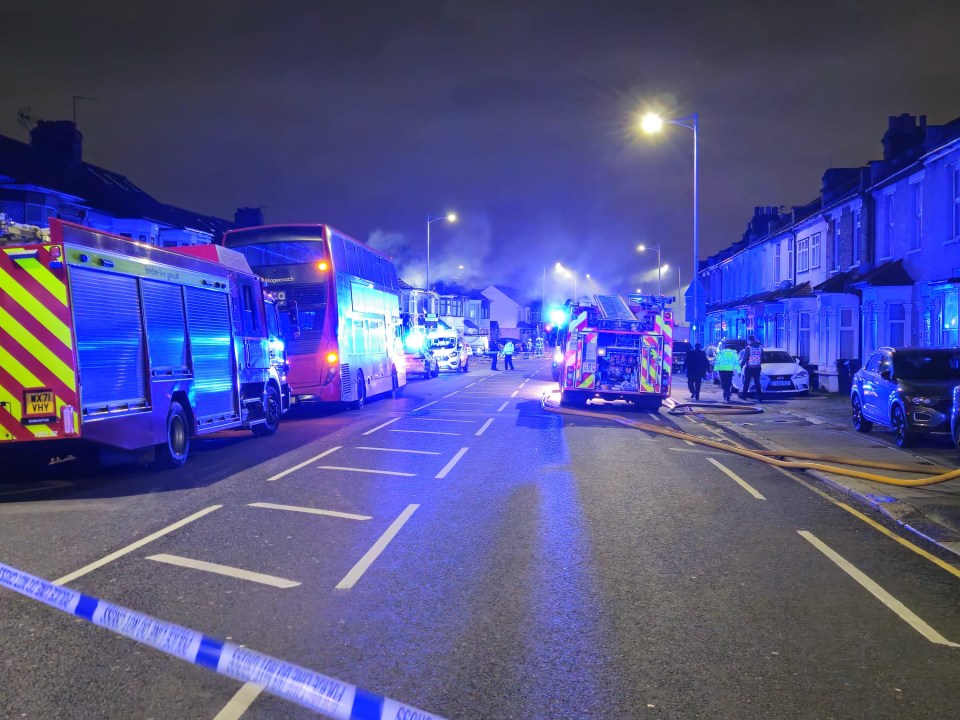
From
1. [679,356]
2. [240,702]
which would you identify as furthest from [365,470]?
[679,356]

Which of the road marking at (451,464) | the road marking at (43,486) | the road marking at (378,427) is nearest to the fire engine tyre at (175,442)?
the road marking at (43,486)

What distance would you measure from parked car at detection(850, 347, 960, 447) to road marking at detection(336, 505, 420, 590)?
9487 mm

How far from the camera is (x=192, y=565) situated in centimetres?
652

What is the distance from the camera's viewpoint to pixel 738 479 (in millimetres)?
10953

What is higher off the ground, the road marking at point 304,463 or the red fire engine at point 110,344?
the red fire engine at point 110,344

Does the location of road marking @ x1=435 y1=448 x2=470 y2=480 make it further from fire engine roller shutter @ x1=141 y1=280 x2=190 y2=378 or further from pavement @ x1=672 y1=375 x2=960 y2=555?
pavement @ x1=672 y1=375 x2=960 y2=555

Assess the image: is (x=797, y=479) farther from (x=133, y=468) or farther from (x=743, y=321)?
(x=743, y=321)

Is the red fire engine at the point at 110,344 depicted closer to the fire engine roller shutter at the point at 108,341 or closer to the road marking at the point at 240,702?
the fire engine roller shutter at the point at 108,341

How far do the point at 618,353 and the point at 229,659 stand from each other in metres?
17.3

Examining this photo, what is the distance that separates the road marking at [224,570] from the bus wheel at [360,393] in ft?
49.9

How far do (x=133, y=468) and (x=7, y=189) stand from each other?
55.6 ft

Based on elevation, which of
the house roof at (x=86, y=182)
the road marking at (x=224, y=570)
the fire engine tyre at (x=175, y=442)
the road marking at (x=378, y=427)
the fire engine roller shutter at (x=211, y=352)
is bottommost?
the road marking at (x=378, y=427)

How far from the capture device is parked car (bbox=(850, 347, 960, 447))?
45.1ft

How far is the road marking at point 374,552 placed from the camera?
6094mm
